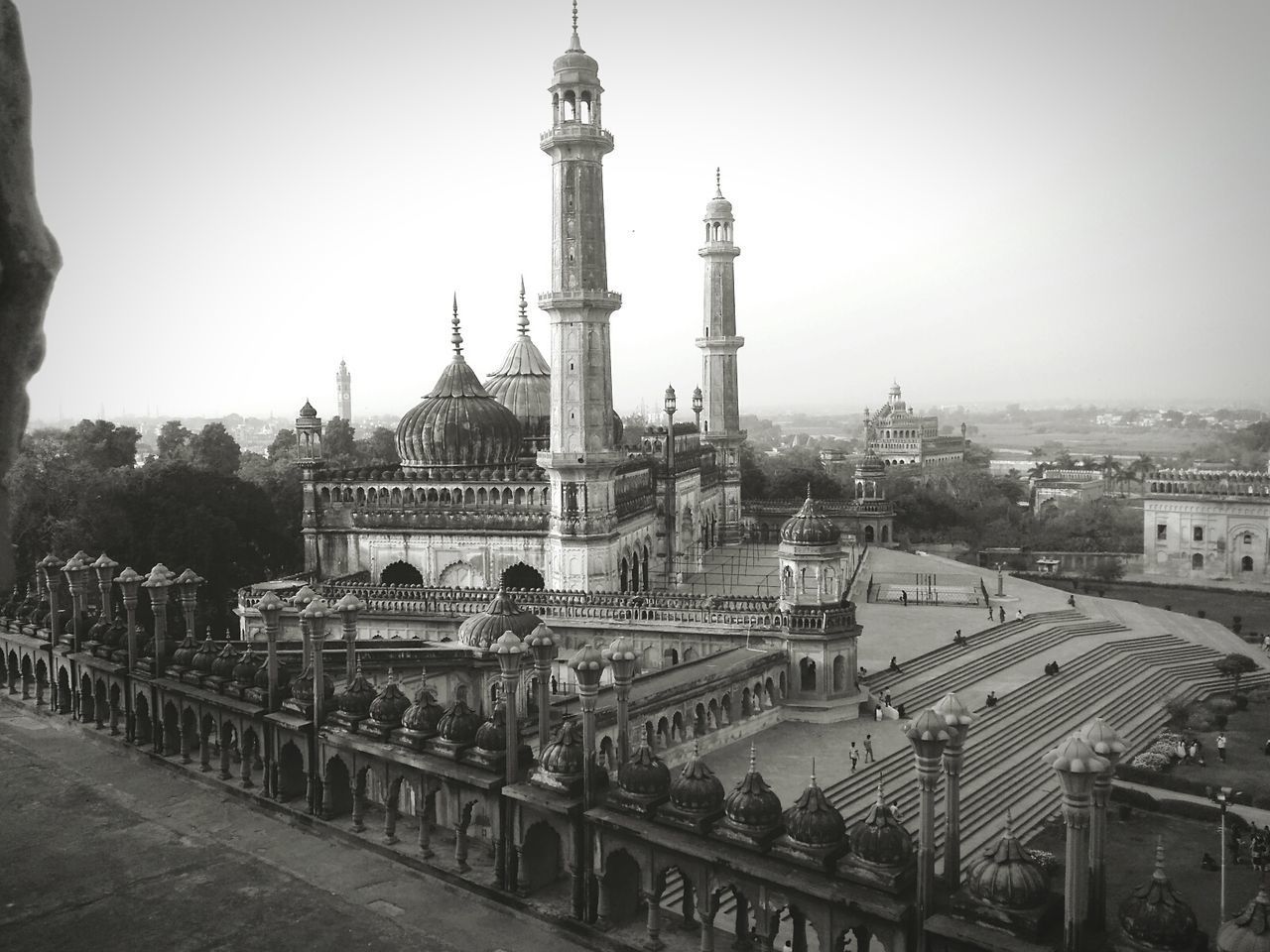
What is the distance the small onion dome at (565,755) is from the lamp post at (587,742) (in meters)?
0.07

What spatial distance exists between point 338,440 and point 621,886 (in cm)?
6945

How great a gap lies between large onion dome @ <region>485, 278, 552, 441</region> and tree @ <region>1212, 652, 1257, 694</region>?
25.3 meters

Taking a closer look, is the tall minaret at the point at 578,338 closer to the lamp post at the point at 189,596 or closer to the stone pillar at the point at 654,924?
the lamp post at the point at 189,596

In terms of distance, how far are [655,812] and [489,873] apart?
2.34 m

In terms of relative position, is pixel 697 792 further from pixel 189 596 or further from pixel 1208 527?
pixel 1208 527

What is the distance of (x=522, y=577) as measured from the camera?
116 feet

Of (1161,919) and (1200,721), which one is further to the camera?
(1200,721)

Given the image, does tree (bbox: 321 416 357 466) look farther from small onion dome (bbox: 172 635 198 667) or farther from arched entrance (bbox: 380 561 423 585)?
small onion dome (bbox: 172 635 198 667)

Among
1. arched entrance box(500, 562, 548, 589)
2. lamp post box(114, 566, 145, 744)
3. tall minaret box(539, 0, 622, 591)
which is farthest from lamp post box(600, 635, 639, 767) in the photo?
arched entrance box(500, 562, 548, 589)

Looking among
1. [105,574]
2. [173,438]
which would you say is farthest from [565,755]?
[173,438]

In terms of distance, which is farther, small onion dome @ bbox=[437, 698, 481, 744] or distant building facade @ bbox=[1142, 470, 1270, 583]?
distant building facade @ bbox=[1142, 470, 1270, 583]

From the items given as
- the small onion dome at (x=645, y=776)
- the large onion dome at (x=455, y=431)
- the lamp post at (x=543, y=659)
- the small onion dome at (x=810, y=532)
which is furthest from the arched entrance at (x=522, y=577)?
the small onion dome at (x=645, y=776)

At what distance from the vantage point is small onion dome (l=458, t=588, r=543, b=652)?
22219 millimetres

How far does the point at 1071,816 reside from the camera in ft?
23.1
